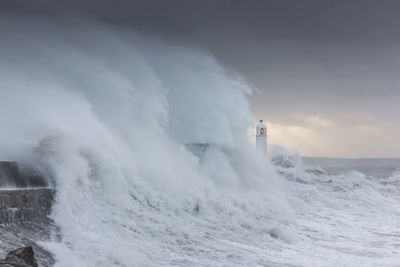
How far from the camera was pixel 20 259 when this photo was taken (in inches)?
329

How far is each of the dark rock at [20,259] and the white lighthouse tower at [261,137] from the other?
20225 mm

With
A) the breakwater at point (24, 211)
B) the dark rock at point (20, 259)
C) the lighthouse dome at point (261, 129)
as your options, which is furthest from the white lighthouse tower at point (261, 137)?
the dark rock at point (20, 259)

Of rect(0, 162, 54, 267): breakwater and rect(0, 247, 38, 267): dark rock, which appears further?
rect(0, 162, 54, 267): breakwater

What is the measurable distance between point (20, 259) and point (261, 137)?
2174cm

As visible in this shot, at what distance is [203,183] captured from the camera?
18.4 m

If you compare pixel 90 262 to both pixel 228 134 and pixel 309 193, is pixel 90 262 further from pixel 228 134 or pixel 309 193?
pixel 309 193

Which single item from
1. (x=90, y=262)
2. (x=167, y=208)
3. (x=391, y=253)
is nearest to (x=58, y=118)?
(x=167, y=208)

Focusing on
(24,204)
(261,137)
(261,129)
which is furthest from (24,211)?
(261,129)

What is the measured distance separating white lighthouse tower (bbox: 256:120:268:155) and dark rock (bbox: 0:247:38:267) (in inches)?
796

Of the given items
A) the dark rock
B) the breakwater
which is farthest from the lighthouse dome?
the dark rock

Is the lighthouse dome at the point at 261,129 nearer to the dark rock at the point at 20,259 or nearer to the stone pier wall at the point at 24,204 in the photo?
the stone pier wall at the point at 24,204

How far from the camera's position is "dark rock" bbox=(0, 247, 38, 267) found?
8.05 metres

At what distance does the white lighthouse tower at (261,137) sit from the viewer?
28797 mm

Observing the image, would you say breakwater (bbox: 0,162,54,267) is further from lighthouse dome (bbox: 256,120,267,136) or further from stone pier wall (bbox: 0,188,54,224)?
lighthouse dome (bbox: 256,120,267,136)
